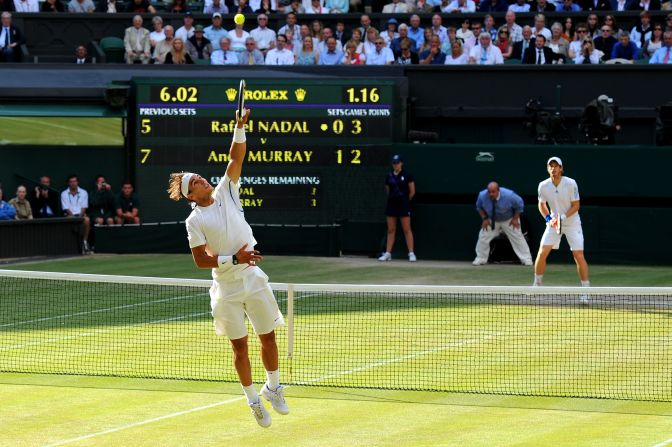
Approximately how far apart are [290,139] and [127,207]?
11.9 feet

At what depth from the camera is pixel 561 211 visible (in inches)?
728

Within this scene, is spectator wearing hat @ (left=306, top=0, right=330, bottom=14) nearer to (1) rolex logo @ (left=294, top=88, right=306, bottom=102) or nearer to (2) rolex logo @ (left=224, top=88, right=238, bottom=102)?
(1) rolex logo @ (left=294, top=88, right=306, bottom=102)

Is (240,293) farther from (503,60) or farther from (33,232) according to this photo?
(503,60)

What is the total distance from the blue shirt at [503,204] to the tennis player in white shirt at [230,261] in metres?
13.9

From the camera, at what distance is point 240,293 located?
10.4m

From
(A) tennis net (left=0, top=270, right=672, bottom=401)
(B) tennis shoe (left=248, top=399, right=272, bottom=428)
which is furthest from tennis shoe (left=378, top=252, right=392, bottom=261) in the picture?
(B) tennis shoe (left=248, top=399, right=272, bottom=428)

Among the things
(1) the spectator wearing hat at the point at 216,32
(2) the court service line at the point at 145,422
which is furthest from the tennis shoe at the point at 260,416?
(1) the spectator wearing hat at the point at 216,32

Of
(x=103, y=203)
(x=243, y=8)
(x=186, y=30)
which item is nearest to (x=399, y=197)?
(x=103, y=203)

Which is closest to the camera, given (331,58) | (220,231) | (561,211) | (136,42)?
(220,231)

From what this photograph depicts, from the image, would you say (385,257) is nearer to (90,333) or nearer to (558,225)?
(558,225)

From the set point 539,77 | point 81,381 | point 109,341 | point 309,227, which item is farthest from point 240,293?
point 539,77

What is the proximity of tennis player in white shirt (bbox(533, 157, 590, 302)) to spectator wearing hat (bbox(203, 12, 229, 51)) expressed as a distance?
38.7 feet

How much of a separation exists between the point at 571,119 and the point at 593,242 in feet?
10.6

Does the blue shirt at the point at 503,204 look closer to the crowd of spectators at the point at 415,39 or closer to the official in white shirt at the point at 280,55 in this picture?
the crowd of spectators at the point at 415,39
